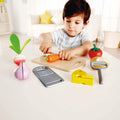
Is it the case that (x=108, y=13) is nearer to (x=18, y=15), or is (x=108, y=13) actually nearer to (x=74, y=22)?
(x=74, y=22)

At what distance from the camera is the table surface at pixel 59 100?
365 millimetres

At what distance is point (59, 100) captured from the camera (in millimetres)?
423

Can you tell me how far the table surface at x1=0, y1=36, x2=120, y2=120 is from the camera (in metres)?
0.36

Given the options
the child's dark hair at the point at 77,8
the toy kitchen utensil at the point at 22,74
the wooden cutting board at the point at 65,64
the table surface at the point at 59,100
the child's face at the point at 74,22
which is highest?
the child's dark hair at the point at 77,8

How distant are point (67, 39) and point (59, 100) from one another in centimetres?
77

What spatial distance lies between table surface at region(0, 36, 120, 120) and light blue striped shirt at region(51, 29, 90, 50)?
542 mm

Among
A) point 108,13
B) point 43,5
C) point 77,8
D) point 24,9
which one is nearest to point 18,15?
point 24,9

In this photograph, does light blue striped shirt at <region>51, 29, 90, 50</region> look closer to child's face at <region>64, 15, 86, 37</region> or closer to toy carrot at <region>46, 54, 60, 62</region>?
child's face at <region>64, 15, 86, 37</region>

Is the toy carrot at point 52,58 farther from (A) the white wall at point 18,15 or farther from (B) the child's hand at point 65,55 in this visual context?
(A) the white wall at point 18,15

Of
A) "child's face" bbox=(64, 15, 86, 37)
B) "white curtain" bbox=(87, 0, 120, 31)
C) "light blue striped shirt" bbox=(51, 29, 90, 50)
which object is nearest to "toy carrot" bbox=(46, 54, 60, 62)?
"child's face" bbox=(64, 15, 86, 37)

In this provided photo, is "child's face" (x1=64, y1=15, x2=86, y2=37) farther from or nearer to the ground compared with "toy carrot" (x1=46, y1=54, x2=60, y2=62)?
farther from the ground

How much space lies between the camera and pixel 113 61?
79 cm

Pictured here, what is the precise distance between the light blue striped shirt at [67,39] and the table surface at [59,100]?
542 mm

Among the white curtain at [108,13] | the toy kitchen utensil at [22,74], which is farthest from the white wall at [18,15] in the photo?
the toy kitchen utensil at [22,74]
